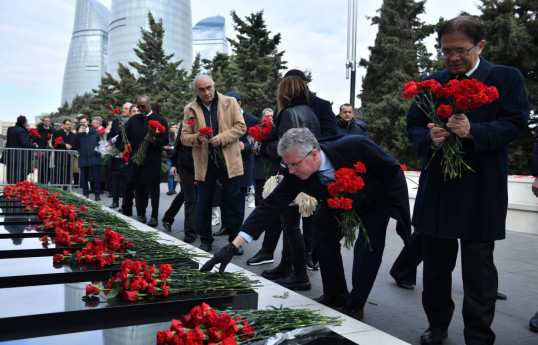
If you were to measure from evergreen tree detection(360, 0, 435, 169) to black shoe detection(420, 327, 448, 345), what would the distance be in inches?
968

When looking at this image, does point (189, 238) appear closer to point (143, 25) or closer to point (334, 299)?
point (334, 299)

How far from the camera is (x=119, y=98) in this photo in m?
39.6

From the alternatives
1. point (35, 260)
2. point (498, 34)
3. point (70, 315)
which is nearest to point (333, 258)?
point (70, 315)

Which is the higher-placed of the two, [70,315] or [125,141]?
[125,141]

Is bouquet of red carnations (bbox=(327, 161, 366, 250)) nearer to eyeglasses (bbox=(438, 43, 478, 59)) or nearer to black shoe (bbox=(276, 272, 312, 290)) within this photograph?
eyeglasses (bbox=(438, 43, 478, 59))

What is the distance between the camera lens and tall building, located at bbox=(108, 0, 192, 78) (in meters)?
74.6

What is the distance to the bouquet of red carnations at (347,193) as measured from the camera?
10.7 ft

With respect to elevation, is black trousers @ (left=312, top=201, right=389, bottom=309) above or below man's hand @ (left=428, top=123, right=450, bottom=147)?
below

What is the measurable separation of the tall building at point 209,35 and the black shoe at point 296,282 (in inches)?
3904

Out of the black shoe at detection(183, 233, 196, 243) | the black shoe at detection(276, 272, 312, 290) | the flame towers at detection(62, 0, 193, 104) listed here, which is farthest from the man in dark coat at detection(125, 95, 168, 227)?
the flame towers at detection(62, 0, 193, 104)

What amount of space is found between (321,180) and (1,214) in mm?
5141

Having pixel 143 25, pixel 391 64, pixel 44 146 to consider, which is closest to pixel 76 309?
pixel 44 146

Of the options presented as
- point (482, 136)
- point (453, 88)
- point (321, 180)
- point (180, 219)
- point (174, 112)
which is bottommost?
point (180, 219)

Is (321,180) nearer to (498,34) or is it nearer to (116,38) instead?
(498,34)
